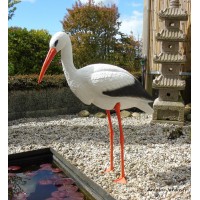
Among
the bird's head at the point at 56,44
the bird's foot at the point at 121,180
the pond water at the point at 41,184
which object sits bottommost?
the pond water at the point at 41,184

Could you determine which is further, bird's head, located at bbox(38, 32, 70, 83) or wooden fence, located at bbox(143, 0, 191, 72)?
wooden fence, located at bbox(143, 0, 191, 72)

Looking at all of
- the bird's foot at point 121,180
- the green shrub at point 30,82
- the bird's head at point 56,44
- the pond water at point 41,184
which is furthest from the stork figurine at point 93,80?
the green shrub at point 30,82

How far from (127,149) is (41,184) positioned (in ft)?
4.16

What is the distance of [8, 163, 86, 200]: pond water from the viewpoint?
2766mm

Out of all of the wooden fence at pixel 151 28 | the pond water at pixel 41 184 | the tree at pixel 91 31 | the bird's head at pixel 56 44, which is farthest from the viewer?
the tree at pixel 91 31

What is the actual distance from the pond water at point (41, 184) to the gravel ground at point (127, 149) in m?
0.24

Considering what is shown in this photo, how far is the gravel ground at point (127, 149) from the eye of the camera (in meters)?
2.77

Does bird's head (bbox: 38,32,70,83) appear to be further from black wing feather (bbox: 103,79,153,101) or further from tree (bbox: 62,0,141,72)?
tree (bbox: 62,0,141,72)

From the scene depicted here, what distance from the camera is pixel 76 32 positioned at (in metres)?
9.66

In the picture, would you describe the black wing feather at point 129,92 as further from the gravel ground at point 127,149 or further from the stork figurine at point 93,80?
the gravel ground at point 127,149

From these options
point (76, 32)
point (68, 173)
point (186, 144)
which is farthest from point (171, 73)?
point (76, 32)

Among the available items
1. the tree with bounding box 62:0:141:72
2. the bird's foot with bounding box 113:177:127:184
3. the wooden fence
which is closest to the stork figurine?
the bird's foot with bounding box 113:177:127:184

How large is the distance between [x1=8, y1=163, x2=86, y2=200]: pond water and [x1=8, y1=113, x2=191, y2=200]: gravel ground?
0.79ft

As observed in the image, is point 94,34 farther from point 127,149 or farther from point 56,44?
point 56,44
